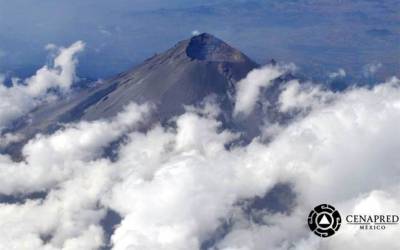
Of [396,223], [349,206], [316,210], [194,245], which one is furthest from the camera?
[194,245]

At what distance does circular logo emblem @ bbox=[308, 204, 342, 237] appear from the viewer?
11156cm

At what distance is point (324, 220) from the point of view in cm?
11231

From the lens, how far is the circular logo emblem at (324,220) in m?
112

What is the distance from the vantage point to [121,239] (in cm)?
19312

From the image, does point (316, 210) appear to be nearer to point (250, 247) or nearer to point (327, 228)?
point (327, 228)

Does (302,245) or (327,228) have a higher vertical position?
(302,245)

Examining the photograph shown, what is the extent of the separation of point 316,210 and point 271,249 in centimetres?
8902

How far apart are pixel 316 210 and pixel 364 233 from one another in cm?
3895

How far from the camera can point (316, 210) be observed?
364 ft

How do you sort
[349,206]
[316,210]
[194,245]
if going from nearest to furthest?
[316,210] < [349,206] < [194,245]

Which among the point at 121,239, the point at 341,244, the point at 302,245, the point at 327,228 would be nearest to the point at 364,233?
the point at 341,244

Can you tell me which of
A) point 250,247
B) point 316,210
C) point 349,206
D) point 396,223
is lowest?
point 316,210

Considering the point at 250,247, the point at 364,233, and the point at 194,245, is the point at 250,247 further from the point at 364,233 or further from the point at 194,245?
the point at 364,233

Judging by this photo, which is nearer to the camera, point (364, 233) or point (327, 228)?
point (327, 228)
